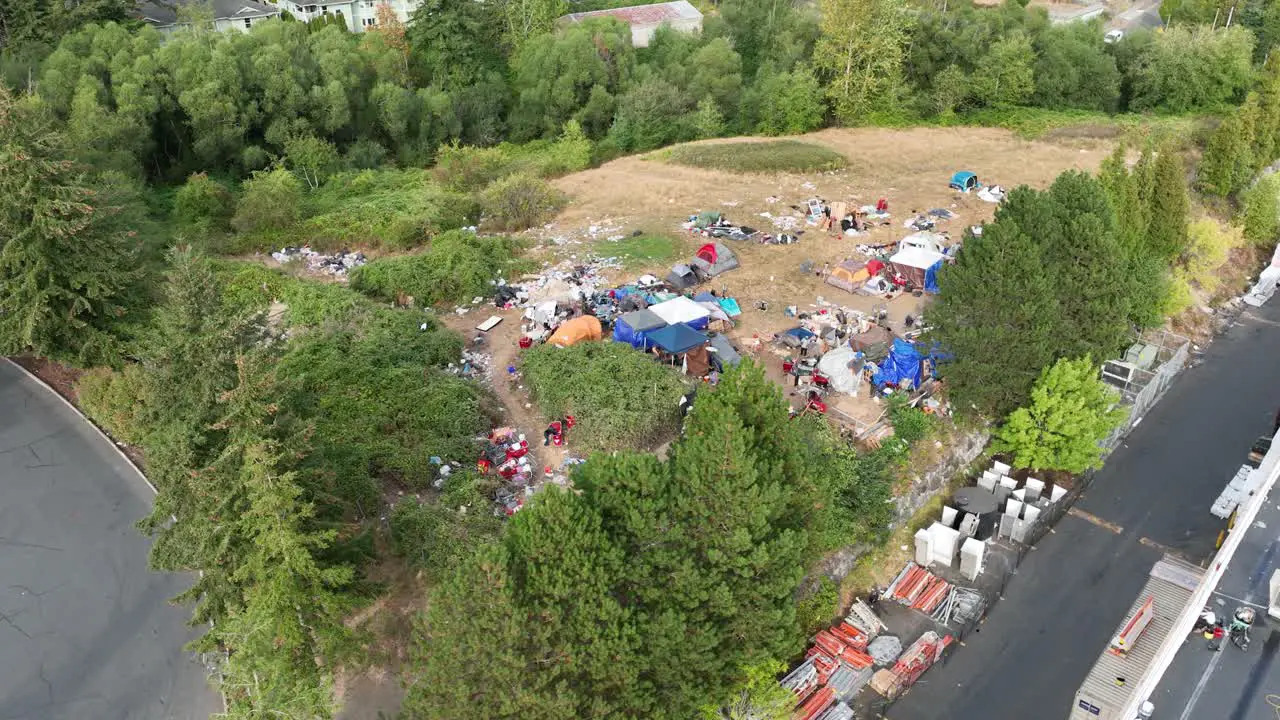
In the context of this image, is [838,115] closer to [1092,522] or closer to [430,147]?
[430,147]

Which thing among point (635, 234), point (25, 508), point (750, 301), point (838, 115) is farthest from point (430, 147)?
point (25, 508)

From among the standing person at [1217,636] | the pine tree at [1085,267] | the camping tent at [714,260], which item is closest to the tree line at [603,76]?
the camping tent at [714,260]

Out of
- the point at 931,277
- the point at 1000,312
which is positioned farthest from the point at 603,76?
the point at 1000,312

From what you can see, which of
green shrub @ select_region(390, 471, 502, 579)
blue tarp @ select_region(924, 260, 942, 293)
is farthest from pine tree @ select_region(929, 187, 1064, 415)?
green shrub @ select_region(390, 471, 502, 579)

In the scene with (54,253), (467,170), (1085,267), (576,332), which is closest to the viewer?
(54,253)

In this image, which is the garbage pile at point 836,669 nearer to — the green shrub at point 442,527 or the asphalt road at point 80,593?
the green shrub at point 442,527

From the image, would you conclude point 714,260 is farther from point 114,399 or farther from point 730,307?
point 114,399
